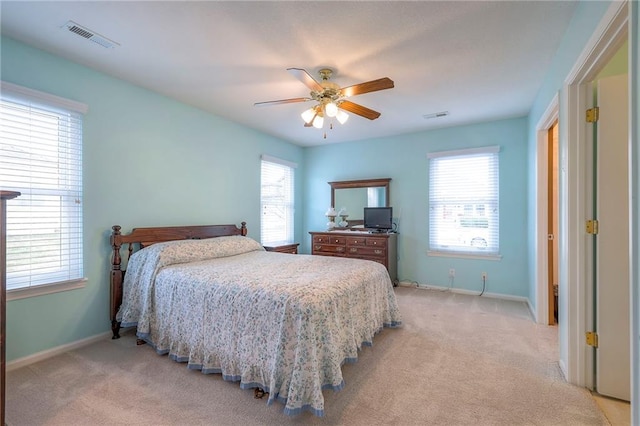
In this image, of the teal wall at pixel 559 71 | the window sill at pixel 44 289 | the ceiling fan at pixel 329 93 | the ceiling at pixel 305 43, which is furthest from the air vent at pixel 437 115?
the window sill at pixel 44 289

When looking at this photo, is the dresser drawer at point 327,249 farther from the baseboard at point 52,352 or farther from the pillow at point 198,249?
the baseboard at point 52,352

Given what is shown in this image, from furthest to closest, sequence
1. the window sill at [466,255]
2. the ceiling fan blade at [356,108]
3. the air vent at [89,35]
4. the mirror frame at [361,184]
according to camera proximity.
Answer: the mirror frame at [361,184] < the window sill at [466,255] < the ceiling fan blade at [356,108] < the air vent at [89,35]

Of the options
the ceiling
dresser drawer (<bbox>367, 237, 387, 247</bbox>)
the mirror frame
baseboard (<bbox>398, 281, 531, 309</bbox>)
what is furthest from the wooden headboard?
baseboard (<bbox>398, 281, 531, 309</bbox>)

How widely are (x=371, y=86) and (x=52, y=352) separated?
3.47 m

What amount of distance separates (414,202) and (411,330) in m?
2.35

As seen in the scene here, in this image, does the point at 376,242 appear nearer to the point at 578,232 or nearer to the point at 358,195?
the point at 358,195

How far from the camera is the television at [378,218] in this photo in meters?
4.91

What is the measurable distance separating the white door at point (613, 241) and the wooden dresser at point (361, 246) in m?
2.68

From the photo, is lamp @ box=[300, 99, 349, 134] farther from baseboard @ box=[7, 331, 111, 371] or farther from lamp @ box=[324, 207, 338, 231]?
baseboard @ box=[7, 331, 111, 371]

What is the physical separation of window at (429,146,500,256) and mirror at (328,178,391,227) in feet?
2.62

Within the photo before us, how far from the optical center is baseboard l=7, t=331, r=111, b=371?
89.5 inches

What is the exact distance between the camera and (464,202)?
4441 millimetres

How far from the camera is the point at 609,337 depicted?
75.0 inches

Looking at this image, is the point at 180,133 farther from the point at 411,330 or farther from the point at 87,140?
the point at 411,330
